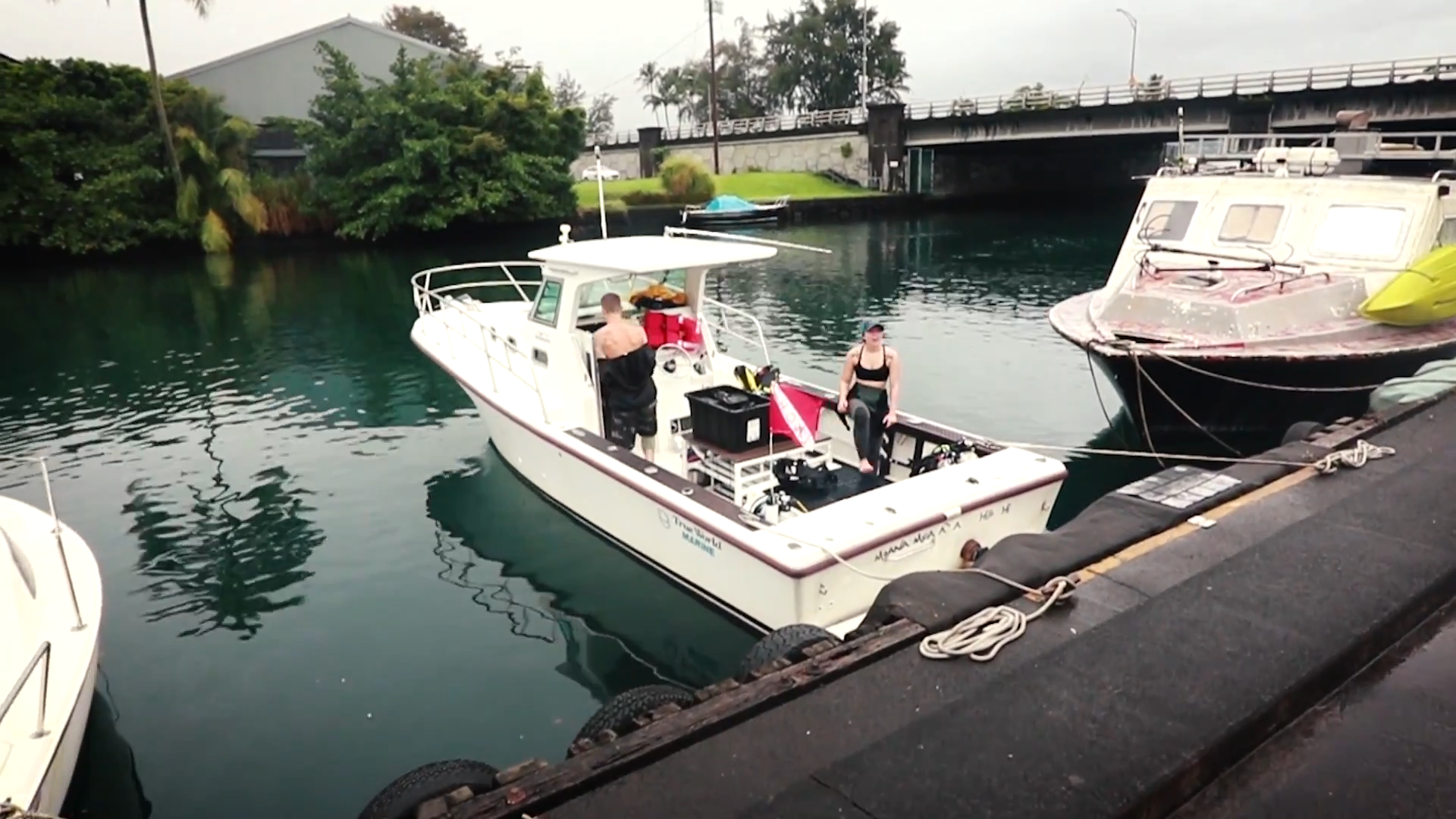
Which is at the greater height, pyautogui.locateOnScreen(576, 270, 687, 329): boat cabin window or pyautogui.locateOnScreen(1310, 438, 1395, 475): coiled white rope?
pyautogui.locateOnScreen(576, 270, 687, 329): boat cabin window

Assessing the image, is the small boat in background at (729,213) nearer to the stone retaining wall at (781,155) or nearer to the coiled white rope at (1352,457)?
the stone retaining wall at (781,155)

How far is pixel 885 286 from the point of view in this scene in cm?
2748

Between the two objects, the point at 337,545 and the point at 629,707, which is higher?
the point at 629,707

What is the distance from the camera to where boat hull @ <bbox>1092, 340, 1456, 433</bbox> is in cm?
1052

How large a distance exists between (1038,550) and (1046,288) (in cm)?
2268

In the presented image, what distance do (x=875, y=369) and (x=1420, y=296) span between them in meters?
7.39

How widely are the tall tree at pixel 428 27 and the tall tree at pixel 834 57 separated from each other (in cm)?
3108

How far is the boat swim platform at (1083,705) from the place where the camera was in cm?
342

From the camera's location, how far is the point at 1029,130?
48.7m

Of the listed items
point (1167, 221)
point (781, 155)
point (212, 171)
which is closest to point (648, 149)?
point (781, 155)

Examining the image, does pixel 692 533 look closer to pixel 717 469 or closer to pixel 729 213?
pixel 717 469

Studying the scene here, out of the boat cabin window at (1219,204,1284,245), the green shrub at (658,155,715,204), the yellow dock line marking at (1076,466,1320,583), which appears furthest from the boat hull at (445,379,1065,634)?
the green shrub at (658,155,715,204)

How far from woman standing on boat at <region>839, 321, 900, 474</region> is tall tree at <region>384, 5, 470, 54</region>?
254 ft

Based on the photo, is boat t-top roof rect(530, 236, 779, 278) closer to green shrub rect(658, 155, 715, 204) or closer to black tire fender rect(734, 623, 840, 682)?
black tire fender rect(734, 623, 840, 682)
